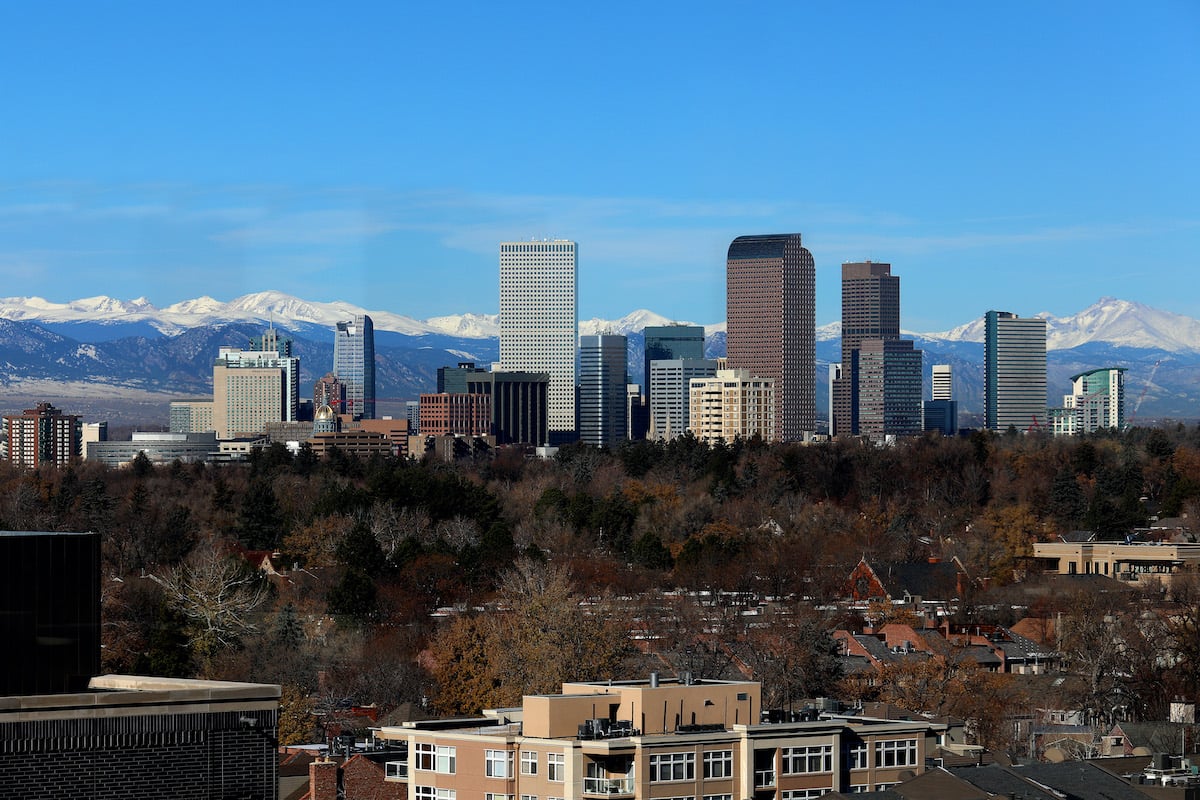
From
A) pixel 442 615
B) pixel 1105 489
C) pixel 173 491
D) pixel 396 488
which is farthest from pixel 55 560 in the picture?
pixel 173 491

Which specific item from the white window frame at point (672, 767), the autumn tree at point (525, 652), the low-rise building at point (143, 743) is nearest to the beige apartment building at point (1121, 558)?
the autumn tree at point (525, 652)

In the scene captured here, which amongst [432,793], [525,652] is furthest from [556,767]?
[525,652]

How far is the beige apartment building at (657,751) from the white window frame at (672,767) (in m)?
0.02

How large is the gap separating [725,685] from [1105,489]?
105879 millimetres

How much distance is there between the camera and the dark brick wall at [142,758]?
76.4 ft

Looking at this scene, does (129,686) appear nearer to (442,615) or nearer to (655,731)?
(655,731)

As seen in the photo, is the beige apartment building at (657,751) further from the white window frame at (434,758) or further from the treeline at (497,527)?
the treeline at (497,527)

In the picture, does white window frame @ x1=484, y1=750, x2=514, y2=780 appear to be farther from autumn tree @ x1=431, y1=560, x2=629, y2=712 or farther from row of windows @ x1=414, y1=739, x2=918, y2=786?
autumn tree @ x1=431, y1=560, x2=629, y2=712

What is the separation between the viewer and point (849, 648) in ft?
275

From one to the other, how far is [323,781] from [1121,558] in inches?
3409

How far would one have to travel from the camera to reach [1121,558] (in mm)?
125062

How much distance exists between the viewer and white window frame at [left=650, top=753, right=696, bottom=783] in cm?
4244

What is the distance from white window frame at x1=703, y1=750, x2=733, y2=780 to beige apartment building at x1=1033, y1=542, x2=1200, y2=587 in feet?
258

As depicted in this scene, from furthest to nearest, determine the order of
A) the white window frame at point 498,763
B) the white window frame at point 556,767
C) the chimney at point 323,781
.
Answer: the chimney at point 323,781
the white window frame at point 498,763
the white window frame at point 556,767
